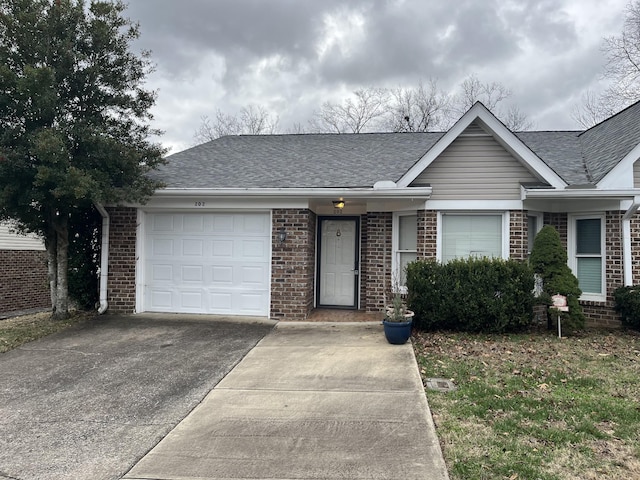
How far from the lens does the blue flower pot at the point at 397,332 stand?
22.1ft

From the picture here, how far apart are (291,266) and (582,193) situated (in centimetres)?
580

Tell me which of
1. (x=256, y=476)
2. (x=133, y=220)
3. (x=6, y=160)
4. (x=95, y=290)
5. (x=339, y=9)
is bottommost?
(x=256, y=476)

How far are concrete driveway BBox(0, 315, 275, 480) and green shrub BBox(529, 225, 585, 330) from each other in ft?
16.9

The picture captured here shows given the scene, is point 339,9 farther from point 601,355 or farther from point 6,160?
point 601,355

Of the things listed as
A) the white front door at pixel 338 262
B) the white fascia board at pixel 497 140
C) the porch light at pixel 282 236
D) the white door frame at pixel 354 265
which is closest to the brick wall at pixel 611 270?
the white fascia board at pixel 497 140

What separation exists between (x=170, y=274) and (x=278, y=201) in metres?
2.92

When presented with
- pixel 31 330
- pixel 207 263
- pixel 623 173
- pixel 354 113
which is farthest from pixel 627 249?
pixel 354 113

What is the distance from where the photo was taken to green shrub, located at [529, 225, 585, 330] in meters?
7.57

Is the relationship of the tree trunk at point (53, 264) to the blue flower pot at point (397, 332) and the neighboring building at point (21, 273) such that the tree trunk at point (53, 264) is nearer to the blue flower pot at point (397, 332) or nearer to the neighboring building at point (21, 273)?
the blue flower pot at point (397, 332)

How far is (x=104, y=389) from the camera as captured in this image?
498 centimetres

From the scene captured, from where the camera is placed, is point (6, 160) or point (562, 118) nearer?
point (6, 160)

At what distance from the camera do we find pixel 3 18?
7.39 meters

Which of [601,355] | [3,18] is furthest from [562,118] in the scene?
[3,18]

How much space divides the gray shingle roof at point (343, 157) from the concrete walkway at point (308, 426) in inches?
170
